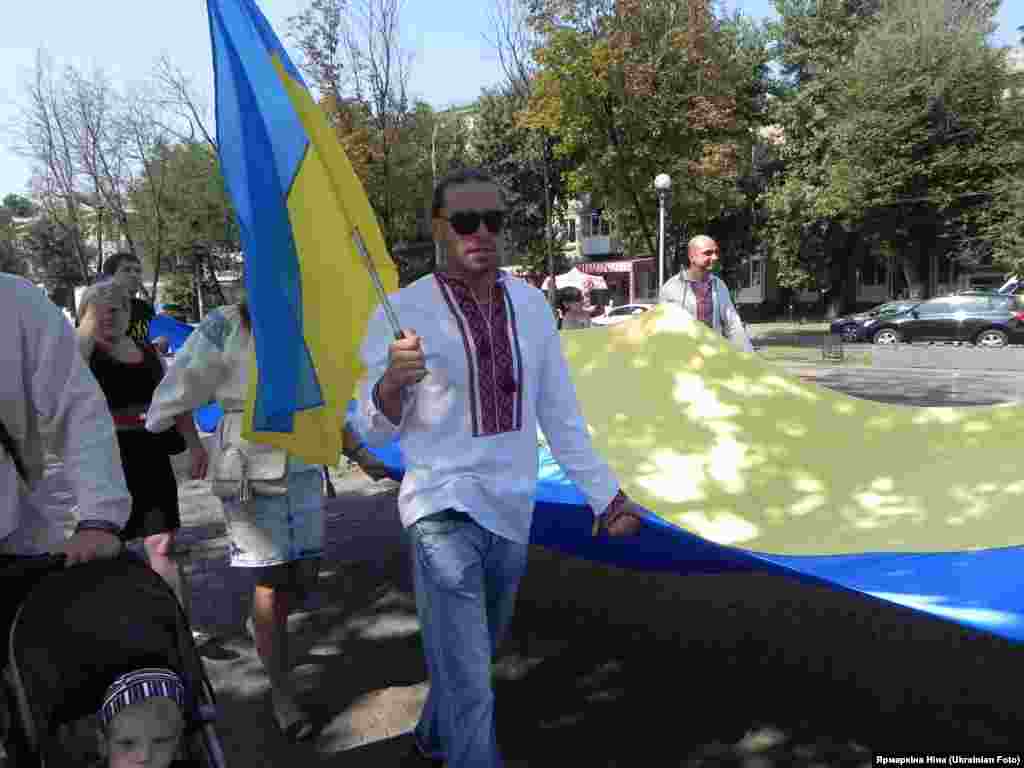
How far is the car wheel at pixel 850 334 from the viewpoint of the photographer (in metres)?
25.4

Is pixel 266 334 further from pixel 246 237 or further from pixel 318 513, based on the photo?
pixel 318 513

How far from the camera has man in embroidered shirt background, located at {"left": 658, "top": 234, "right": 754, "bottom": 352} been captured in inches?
A: 229

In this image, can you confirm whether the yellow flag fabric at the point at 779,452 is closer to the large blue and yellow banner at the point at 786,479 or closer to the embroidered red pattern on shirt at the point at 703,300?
the large blue and yellow banner at the point at 786,479

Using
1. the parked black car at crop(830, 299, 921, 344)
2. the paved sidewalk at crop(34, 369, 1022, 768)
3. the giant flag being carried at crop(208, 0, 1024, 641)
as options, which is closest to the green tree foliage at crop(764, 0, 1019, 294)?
the parked black car at crop(830, 299, 921, 344)

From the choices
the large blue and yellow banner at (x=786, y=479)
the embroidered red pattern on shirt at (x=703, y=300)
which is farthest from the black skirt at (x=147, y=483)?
the embroidered red pattern on shirt at (x=703, y=300)

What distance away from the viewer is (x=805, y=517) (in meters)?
3.65

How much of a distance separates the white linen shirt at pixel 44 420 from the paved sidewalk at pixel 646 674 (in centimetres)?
164

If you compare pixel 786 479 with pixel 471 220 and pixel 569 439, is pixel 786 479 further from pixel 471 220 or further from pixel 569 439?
pixel 471 220

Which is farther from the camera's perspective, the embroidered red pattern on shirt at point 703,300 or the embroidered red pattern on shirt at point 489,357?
the embroidered red pattern on shirt at point 703,300

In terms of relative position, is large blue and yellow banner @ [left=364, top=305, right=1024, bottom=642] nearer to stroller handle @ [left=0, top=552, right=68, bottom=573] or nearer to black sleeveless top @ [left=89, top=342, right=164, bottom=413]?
black sleeveless top @ [left=89, top=342, right=164, bottom=413]

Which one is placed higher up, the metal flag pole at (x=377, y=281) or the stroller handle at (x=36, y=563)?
the metal flag pole at (x=377, y=281)

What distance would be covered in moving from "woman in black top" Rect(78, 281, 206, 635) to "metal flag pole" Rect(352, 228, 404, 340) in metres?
1.58

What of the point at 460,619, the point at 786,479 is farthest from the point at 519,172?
the point at 460,619

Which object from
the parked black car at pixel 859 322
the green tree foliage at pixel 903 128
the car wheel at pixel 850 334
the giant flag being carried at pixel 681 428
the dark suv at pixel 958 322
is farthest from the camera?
the green tree foliage at pixel 903 128
